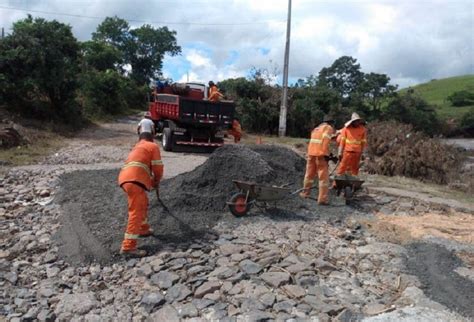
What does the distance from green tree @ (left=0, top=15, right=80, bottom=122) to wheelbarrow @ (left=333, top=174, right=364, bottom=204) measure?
13913mm

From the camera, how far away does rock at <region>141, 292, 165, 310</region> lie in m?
4.96

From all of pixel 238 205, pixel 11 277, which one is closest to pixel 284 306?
pixel 238 205

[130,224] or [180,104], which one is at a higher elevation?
[180,104]

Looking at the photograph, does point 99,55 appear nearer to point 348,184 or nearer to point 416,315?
point 348,184

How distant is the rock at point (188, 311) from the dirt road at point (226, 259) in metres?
0.01

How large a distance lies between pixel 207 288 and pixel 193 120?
9.27 meters

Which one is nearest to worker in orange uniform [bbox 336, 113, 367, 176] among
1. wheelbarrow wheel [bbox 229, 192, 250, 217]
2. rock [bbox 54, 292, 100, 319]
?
wheelbarrow wheel [bbox 229, 192, 250, 217]

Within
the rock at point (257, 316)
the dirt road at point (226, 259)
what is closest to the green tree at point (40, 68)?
the dirt road at point (226, 259)

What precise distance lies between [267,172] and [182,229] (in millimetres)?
2542

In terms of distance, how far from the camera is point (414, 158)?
43.4ft

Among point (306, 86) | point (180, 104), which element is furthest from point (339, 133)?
point (306, 86)

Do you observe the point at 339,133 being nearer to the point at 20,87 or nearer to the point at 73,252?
the point at 73,252

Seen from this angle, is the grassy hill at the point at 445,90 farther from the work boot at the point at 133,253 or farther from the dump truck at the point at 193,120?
the work boot at the point at 133,253

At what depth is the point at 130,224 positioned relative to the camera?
19.0 ft
